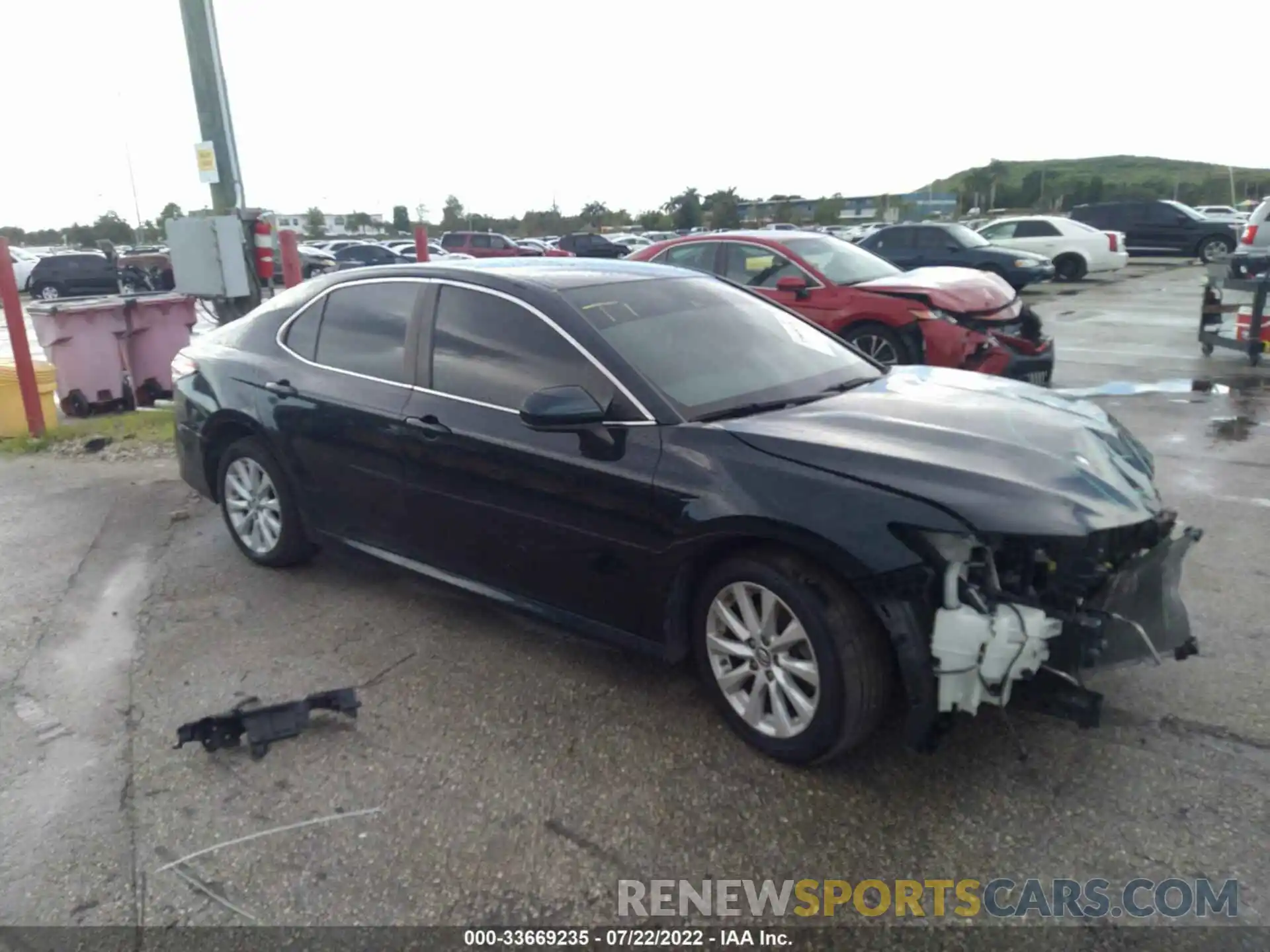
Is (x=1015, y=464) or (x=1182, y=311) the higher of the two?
(x=1015, y=464)

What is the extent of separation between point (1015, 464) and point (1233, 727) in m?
1.24

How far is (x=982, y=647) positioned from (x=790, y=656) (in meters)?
0.60

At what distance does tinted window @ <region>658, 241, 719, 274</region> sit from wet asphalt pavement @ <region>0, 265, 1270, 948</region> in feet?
18.1

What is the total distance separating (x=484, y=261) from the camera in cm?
446

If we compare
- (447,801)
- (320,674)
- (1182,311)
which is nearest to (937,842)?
(447,801)

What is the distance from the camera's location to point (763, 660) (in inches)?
126

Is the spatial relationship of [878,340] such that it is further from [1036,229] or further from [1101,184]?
[1101,184]

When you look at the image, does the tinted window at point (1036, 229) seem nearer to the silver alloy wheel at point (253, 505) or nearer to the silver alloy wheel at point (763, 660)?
the silver alloy wheel at point (253, 505)

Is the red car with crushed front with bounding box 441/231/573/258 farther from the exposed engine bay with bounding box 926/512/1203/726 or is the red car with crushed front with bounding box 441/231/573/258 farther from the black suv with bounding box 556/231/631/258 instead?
the exposed engine bay with bounding box 926/512/1203/726

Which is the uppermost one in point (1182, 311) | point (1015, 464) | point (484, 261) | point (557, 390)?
point (484, 261)

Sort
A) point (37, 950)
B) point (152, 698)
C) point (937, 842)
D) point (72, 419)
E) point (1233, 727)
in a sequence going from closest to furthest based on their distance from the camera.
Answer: point (37, 950)
point (937, 842)
point (1233, 727)
point (152, 698)
point (72, 419)

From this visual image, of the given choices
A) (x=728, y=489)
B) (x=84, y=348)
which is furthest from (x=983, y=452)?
(x=84, y=348)

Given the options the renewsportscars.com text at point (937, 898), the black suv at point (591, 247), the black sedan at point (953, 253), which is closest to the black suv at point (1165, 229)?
the black sedan at point (953, 253)

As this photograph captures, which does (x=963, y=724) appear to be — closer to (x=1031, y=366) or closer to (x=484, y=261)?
(x=484, y=261)
